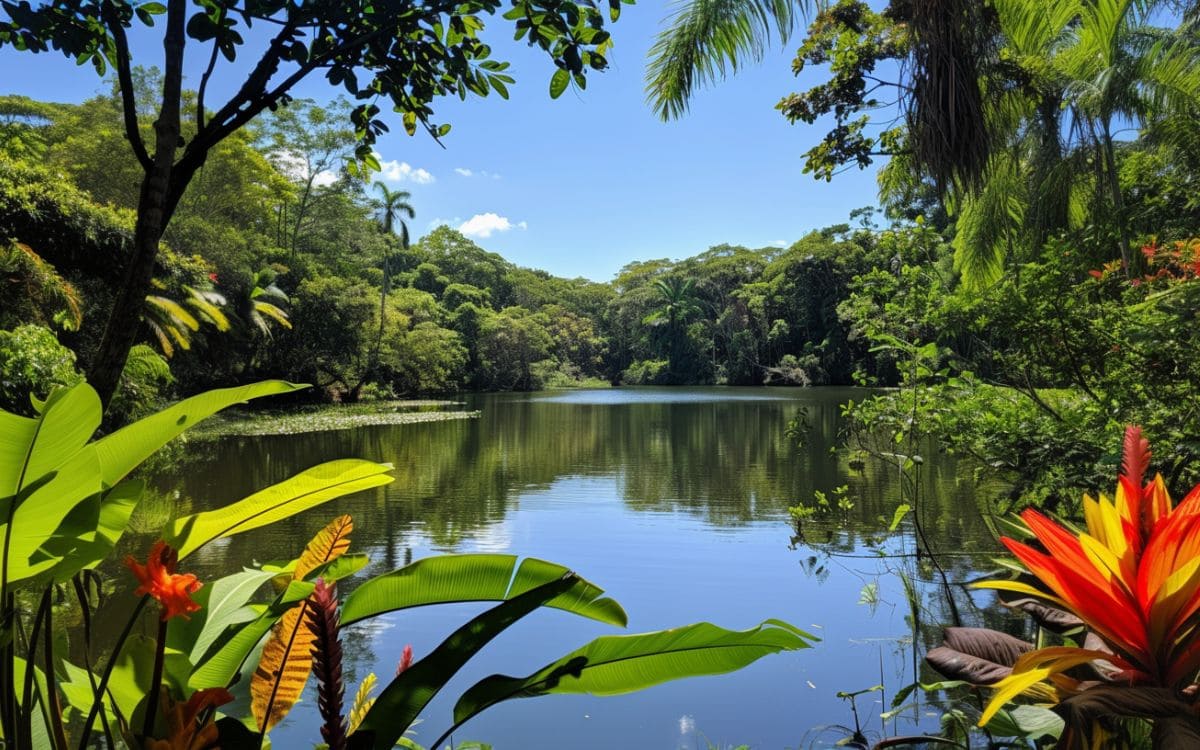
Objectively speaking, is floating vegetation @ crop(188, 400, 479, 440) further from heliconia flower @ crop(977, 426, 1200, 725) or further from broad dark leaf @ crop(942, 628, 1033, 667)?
heliconia flower @ crop(977, 426, 1200, 725)

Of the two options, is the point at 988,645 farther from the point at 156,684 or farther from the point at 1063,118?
the point at 1063,118

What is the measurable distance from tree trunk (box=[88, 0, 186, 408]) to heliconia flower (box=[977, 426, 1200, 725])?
1.31m

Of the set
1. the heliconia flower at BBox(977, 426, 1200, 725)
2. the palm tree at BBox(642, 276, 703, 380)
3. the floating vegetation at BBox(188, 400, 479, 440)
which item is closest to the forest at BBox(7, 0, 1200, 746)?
the heliconia flower at BBox(977, 426, 1200, 725)

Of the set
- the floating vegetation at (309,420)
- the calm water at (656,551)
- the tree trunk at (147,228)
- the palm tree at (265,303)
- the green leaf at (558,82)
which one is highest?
the palm tree at (265,303)

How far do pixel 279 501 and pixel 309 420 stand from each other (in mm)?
16437

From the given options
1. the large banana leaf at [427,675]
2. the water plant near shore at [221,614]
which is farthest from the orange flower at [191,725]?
the large banana leaf at [427,675]

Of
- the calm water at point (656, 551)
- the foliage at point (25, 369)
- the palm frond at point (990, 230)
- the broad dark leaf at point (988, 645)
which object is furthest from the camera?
the palm frond at point (990, 230)

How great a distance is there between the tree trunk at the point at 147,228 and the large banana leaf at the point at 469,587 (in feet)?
1.73

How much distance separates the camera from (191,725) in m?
0.82

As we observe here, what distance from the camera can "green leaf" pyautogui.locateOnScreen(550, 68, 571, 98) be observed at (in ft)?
4.53

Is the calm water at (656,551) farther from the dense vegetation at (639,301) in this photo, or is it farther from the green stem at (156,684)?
the green stem at (156,684)

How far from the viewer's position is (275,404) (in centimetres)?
2103

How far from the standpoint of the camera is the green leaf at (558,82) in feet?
4.53

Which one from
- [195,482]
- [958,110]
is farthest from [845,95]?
[195,482]
